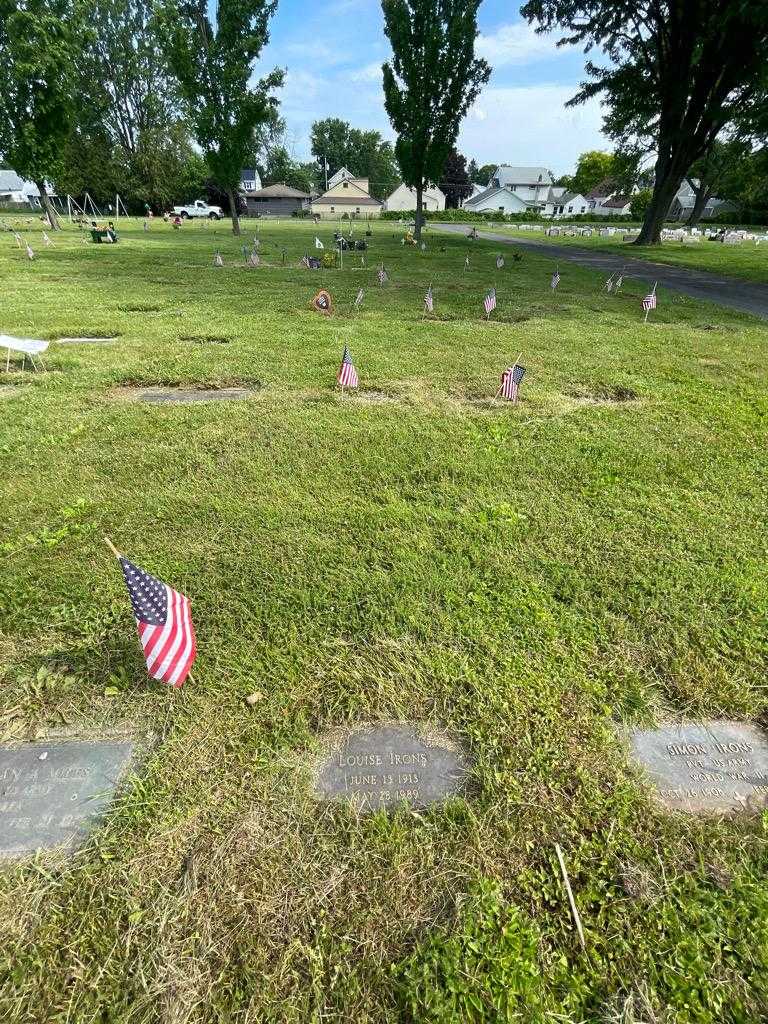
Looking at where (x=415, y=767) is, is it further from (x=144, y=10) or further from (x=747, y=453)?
(x=144, y=10)

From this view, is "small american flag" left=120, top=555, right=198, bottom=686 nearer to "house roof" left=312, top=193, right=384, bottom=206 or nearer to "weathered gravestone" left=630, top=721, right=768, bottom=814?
"weathered gravestone" left=630, top=721, right=768, bottom=814

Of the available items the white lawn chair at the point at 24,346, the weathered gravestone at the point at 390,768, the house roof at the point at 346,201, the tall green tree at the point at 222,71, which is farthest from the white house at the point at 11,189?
the weathered gravestone at the point at 390,768

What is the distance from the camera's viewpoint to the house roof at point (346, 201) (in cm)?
7350

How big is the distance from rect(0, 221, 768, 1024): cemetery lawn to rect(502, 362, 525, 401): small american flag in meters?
0.31

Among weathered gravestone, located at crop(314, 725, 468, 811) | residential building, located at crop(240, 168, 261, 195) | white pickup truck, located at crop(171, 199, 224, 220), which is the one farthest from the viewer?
residential building, located at crop(240, 168, 261, 195)

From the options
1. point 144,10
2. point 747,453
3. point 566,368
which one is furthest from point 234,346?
point 144,10

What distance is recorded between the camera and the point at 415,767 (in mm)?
1940

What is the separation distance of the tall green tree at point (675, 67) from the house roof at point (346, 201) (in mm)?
58641

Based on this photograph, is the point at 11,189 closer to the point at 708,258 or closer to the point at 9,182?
the point at 9,182

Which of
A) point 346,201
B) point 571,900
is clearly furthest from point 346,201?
point 571,900

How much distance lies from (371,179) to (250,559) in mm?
120361

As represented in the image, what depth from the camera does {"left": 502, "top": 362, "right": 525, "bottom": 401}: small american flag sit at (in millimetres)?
5074

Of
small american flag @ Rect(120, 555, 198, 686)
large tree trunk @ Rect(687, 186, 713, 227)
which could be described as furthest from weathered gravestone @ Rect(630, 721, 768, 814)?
large tree trunk @ Rect(687, 186, 713, 227)

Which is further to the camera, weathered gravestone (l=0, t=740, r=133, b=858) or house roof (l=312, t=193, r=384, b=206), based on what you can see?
house roof (l=312, t=193, r=384, b=206)
